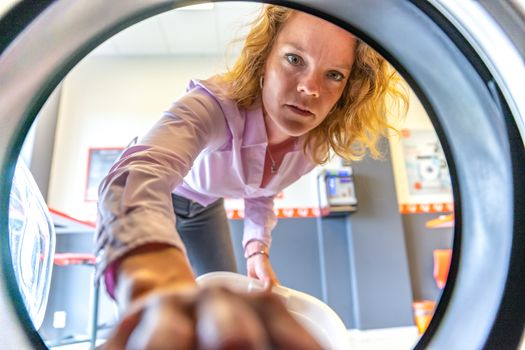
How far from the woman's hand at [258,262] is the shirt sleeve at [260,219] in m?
0.02

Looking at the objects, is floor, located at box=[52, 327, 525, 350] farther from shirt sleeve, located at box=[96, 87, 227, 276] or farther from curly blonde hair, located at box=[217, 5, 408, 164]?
shirt sleeve, located at box=[96, 87, 227, 276]

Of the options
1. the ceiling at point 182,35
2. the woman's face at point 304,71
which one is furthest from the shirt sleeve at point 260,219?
the ceiling at point 182,35

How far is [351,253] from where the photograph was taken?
7.72 ft

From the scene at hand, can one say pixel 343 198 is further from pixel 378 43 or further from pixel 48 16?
pixel 48 16

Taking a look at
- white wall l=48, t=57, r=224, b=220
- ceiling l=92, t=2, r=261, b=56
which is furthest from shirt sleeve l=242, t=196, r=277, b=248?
white wall l=48, t=57, r=224, b=220

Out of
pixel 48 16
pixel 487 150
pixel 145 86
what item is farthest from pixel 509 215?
pixel 145 86

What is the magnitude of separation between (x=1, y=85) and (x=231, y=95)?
1.18ft

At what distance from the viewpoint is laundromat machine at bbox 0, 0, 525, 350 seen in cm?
34

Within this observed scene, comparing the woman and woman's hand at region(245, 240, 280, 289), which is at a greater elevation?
the woman

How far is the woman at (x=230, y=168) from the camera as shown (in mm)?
180

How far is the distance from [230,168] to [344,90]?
273 mm

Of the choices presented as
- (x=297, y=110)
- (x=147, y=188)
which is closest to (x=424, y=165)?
(x=297, y=110)

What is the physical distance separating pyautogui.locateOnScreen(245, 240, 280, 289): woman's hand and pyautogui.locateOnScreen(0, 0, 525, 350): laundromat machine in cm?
45

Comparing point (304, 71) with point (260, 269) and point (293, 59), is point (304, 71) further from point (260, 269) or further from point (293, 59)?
point (260, 269)
